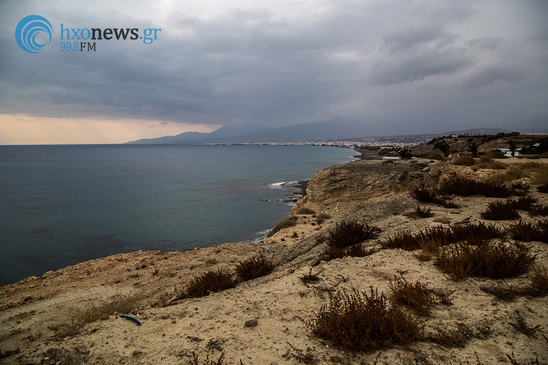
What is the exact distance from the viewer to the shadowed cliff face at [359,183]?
18.9 metres

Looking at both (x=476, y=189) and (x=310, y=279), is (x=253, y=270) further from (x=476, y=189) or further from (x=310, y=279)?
(x=476, y=189)

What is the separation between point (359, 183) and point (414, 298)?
678 inches

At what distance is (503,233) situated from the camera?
18.7 ft

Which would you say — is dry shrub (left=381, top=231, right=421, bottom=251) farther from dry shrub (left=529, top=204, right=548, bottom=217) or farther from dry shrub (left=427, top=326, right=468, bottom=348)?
dry shrub (left=529, top=204, right=548, bottom=217)

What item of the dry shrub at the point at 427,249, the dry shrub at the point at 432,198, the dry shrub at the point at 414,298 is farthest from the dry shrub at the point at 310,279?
the dry shrub at the point at 432,198

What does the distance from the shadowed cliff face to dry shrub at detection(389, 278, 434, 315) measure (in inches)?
607

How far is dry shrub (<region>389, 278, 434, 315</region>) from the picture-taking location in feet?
12.0

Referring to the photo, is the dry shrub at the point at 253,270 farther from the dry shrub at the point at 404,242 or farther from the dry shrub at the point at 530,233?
the dry shrub at the point at 530,233

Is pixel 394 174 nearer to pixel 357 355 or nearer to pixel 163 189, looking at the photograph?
pixel 357 355

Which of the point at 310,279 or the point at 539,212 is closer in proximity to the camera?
the point at 310,279

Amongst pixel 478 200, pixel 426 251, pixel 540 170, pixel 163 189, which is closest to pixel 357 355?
pixel 426 251

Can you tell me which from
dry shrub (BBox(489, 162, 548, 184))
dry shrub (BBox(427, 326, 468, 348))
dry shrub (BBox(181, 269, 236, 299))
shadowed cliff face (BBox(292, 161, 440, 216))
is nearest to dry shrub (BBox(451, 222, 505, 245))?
dry shrub (BBox(427, 326, 468, 348))

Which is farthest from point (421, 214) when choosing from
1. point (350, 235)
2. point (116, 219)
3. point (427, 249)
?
point (116, 219)

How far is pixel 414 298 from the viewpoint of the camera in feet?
12.4
